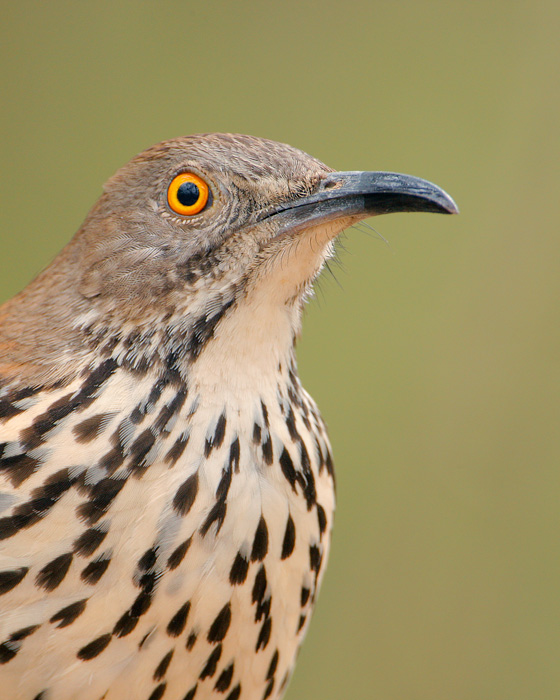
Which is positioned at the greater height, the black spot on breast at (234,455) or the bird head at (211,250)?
the bird head at (211,250)

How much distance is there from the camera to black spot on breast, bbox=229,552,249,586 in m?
1.64

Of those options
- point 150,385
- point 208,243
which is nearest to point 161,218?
point 208,243

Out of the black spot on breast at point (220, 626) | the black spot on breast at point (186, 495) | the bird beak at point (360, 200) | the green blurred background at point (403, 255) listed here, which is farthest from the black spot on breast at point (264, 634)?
the green blurred background at point (403, 255)

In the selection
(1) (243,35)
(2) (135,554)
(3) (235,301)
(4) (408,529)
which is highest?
(1) (243,35)

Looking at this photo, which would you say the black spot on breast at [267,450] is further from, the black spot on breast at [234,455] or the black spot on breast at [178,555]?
the black spot on breast at [178,555]

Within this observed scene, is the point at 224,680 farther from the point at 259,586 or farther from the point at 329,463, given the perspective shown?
the point at 329,463

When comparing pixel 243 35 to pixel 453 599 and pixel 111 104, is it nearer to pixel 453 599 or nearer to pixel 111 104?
pixel 111 104

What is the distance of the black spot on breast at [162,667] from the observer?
5.24ft

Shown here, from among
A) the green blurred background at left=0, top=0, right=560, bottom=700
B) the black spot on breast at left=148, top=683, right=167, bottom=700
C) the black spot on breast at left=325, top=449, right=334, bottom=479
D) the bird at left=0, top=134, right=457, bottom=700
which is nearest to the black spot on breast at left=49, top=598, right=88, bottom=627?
the bird at left=0, top=134, right=457, bottom=700

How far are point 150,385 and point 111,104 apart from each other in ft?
8.57

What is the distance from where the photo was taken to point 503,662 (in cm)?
361

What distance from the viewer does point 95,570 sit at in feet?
5.01

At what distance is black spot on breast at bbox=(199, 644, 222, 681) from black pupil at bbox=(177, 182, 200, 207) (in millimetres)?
886

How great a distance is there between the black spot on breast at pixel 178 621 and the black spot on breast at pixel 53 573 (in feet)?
0.73
